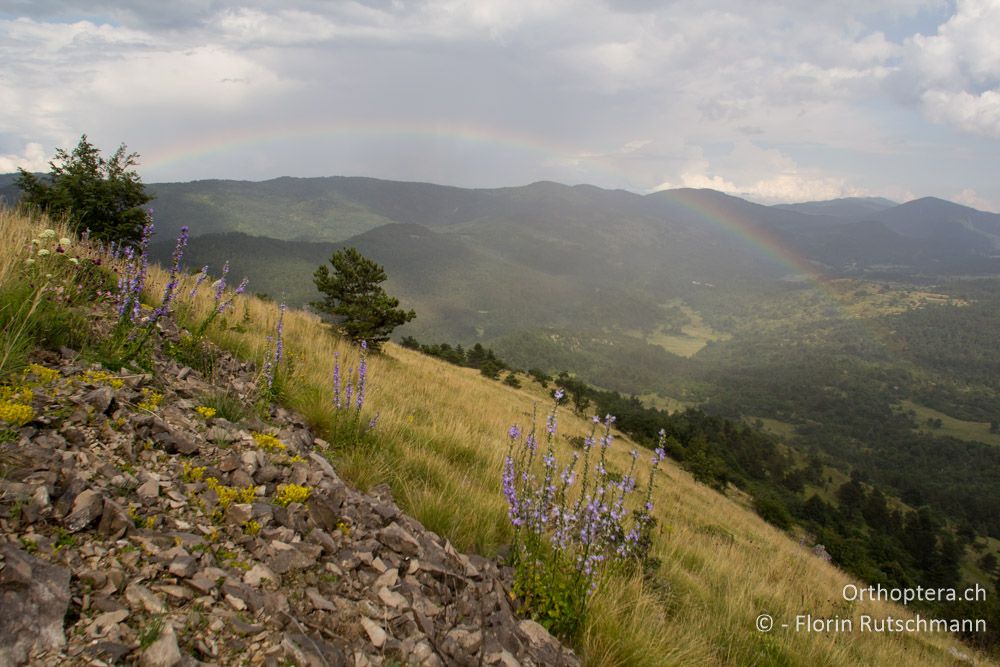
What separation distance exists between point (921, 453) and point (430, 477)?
19282cm

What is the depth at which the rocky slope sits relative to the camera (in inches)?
74.5

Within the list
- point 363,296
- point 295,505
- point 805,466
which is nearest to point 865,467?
point 805,466

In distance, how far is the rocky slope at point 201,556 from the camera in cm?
189

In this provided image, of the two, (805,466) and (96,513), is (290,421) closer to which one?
(96,513)

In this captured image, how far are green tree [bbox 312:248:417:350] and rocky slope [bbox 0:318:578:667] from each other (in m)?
13.3

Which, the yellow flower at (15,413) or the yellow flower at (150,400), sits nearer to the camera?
the yellow flower at (15,413)

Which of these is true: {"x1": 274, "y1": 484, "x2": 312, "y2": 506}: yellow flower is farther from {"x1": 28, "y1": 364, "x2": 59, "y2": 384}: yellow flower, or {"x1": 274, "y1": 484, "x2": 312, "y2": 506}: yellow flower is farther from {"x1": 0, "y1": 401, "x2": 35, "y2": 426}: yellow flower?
{"x1": 28, "y1": 364, "x2": 59, "y2": 384}: yellow flower

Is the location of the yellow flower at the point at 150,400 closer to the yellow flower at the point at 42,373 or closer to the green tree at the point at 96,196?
the yellow flower at the point at 42,373

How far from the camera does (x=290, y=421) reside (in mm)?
4652

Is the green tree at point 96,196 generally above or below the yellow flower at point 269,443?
above

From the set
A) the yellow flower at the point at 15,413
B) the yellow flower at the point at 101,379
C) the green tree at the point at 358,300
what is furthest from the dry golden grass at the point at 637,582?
the green tree at the point at 358,300

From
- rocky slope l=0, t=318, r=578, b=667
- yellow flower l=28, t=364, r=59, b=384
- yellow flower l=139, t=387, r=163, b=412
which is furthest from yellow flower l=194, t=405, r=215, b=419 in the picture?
yellow flower l=28, t=364, r=59, b=384

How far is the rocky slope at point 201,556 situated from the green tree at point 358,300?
13.3m

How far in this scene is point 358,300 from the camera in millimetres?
17766
